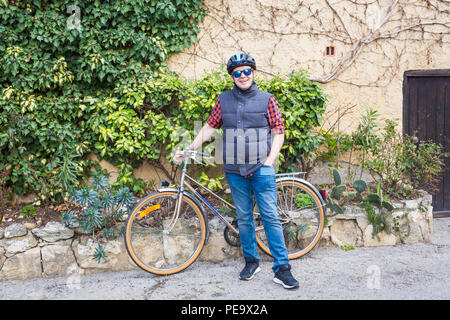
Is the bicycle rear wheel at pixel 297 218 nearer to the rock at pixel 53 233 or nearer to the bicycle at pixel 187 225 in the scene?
the bicycle at pixel 187 225

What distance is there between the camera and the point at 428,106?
5.65 m

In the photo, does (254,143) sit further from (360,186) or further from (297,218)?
(360,186)

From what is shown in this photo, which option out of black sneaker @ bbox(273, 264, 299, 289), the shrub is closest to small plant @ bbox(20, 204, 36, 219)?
black sneaker @ bbox(273, 264, 299, 289)

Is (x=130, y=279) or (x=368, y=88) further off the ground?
(x=368, y=88)

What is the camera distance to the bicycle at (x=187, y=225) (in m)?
3.78

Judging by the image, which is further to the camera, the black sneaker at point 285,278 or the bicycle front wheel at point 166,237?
the bicycle front wheel at point 166,237

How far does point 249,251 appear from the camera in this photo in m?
3.73

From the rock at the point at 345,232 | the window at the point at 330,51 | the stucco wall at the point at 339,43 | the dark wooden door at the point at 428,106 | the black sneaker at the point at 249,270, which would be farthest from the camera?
the dark wooden door at the point at 428,106

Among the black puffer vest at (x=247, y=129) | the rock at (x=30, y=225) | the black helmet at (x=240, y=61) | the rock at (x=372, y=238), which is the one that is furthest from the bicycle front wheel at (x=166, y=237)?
the rock at (x=372, y=238)

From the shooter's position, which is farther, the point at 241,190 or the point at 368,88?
the point at 368,88

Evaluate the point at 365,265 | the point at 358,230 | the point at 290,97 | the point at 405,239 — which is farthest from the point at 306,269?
the point at 290,97

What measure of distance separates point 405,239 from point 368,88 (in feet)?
7.00

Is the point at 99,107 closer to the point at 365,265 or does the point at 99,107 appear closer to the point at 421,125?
the point at 365,265

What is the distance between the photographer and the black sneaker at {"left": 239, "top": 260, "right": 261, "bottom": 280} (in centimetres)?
364
